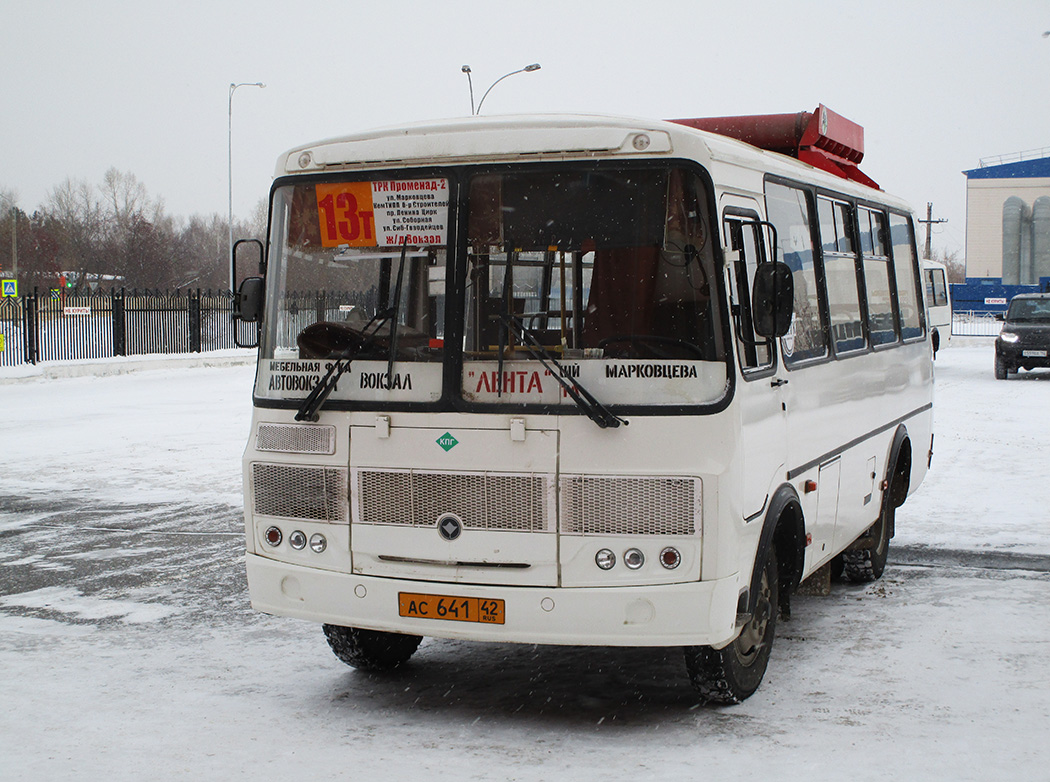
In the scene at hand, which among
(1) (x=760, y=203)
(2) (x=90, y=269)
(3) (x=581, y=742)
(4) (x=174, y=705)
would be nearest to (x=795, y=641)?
(3) (x=581, y=742)

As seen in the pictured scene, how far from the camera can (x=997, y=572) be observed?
863 cm

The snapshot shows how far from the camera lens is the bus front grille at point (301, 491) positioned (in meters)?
5.49

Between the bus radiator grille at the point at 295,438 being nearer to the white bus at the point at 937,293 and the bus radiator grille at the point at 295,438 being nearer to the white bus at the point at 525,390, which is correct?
the white bus at the point at 525,390

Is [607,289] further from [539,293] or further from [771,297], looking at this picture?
[771,297]

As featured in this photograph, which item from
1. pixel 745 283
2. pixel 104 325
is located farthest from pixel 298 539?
pixel 104 325

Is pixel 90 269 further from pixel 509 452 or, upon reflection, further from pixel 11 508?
pixel 509 452

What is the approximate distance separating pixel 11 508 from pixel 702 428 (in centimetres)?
841

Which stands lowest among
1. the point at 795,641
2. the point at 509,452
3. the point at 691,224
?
the point at 795,641

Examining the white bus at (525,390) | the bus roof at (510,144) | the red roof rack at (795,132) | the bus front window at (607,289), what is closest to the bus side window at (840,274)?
the red roof rack at (795,132)

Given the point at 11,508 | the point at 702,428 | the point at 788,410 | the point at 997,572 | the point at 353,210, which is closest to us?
the point at 702,428

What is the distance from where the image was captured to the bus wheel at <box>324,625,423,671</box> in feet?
20.4

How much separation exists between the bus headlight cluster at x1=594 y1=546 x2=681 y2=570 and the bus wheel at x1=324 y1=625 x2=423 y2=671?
1623 millimetres

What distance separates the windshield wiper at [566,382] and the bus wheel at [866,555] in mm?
3958

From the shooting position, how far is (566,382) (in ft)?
16.8
